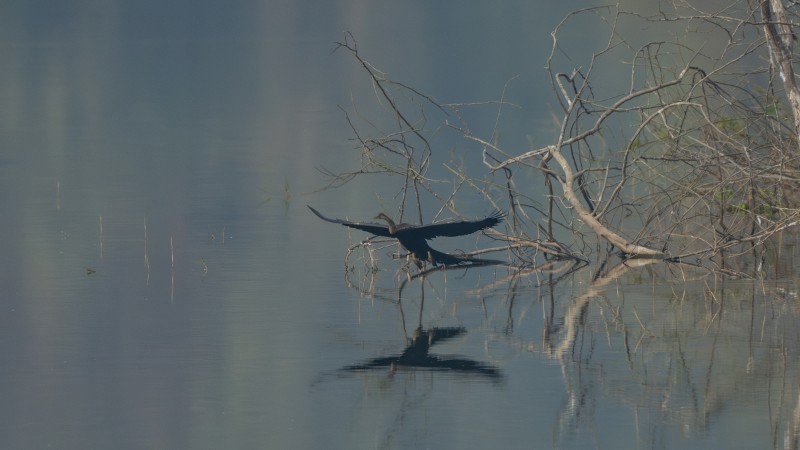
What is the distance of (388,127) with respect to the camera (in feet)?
79.5

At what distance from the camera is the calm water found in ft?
22.4

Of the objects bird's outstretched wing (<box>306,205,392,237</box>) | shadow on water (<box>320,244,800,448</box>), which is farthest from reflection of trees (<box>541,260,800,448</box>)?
bird's outstretched wing (<box>306,205,392,237</box>)

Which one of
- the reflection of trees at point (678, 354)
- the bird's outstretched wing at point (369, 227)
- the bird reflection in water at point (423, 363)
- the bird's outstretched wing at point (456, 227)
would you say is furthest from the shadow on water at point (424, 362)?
the bird's outstretched wing at point (456, 227)

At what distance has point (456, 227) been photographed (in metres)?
10.5

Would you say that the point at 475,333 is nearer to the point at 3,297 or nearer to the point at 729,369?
the point at 729,369

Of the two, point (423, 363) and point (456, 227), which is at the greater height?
point (456, 227)

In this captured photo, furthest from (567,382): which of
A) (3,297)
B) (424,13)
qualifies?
(424,13)

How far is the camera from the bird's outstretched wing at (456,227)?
10.5 m

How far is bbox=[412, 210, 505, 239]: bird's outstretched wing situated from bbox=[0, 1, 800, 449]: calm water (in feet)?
1.47

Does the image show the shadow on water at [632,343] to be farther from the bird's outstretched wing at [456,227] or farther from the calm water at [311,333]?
the bird's outstretched wing at [456,227]

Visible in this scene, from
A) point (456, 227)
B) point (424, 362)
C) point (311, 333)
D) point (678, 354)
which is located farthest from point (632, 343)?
point (456, 227)

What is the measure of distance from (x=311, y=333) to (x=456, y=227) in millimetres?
1849

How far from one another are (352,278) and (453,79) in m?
24.5

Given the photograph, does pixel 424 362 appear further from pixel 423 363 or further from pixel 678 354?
pixel 678 354
